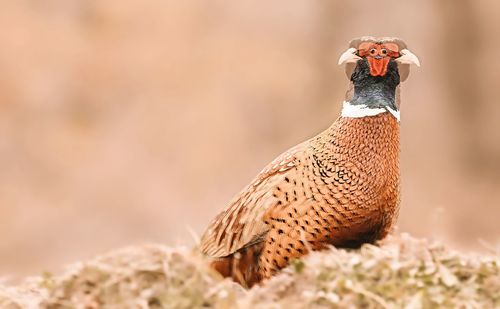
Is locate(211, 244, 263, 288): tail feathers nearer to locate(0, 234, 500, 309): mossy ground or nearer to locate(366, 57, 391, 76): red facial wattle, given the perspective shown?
locate(0, 234, 500, 309): mossy ground

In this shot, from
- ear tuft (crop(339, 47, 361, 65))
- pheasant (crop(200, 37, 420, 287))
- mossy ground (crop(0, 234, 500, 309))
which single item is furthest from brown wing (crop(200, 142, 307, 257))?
mossy ground (crop(0, 234, 500, 309))

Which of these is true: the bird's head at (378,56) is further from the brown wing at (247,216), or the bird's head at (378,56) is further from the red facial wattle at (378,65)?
the brown wing at (247,216)

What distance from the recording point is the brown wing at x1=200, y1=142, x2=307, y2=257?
6.15 meters

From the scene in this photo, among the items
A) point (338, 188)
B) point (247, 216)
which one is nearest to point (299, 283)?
point (338, 188)

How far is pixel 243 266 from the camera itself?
625 cm

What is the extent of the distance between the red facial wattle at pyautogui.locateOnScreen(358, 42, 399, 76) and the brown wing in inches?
24.0

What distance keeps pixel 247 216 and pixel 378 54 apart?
3.58 ft

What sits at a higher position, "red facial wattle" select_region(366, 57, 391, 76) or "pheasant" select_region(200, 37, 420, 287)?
"red facial wattle" select_region(366, 57, 391, 76)

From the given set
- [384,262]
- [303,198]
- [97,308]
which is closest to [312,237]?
[303,198]

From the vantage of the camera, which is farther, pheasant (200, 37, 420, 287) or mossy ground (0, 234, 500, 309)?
pheasant (200, 37, 420, 287)

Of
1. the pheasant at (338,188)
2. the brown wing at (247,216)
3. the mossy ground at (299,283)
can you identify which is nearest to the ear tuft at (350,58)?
the pheasant at (338,188)

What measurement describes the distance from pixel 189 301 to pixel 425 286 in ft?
3.37

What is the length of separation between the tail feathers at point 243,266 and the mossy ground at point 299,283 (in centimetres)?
85

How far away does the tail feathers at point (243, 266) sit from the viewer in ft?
20.2
